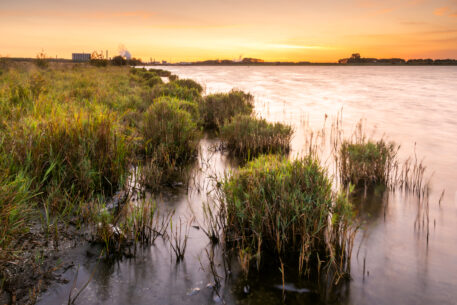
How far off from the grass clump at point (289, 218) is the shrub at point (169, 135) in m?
4.15

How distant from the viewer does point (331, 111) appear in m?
22.0

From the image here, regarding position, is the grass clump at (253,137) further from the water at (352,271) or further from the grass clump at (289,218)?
the grass clump at (289,218)

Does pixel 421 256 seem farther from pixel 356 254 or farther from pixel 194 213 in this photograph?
pixel 194 213

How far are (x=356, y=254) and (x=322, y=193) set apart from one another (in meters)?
1.00

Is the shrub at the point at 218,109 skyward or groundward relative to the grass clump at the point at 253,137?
skyward

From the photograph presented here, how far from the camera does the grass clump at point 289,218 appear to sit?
4270 mm

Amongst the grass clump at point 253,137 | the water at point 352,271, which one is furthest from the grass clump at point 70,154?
the grass clump at point 253,137

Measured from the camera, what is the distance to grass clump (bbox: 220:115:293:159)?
32.9 feet

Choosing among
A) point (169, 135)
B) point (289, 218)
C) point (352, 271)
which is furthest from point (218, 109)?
point (352, 271)

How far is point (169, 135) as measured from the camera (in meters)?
8.97

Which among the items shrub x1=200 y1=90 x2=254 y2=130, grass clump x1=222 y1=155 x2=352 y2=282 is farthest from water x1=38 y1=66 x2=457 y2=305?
shrub x1=200 y1=90 x2=254 y2=130

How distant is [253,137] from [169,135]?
2584 millimetres

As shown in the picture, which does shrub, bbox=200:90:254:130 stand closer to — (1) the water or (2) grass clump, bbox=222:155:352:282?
(1) the water

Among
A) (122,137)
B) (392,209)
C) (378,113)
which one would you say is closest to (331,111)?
(378,113)
